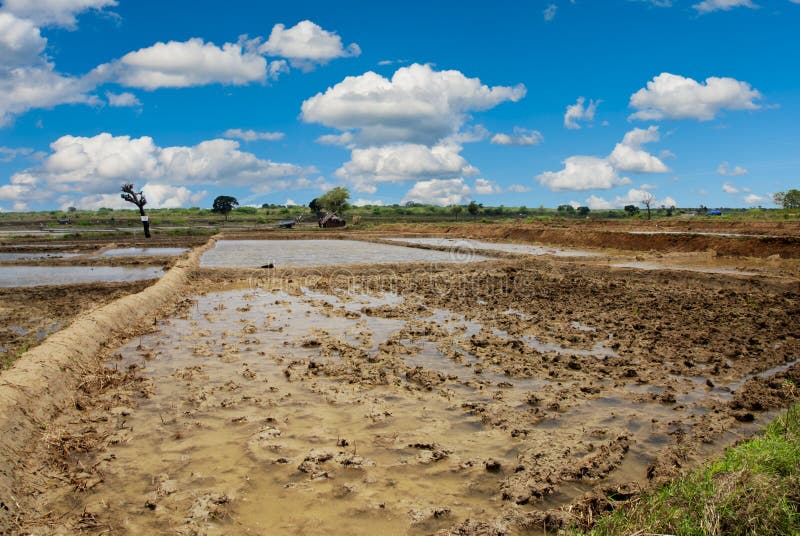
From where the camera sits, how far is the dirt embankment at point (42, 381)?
4316 millimetres

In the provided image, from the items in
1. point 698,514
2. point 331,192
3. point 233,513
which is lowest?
point 233,513

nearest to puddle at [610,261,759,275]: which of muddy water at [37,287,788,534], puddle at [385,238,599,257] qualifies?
puddle at [385,238,599,257]

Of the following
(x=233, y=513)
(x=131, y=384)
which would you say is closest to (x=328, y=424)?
(x=233, y=513)

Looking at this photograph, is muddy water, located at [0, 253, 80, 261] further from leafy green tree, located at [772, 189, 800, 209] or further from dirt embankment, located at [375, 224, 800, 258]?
leafy green tree, located at [772, 189, 800, 209]

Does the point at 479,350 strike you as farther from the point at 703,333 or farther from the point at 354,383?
the point at 703,333

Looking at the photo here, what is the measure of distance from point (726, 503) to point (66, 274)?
22.5 meters

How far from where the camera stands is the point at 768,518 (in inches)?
127

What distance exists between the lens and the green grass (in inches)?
125

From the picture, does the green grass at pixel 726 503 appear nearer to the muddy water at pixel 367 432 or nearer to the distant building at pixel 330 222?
the muddy water at pixel 367 432

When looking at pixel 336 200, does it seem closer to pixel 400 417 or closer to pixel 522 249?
pixel 522 249

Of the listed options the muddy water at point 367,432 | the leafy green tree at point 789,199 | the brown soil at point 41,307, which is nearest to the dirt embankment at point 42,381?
the muddy water at point 367,432

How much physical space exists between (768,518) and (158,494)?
4.49m

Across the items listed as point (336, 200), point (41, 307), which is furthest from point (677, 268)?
point (336, 200)

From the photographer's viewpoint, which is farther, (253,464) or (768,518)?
(253,464)
